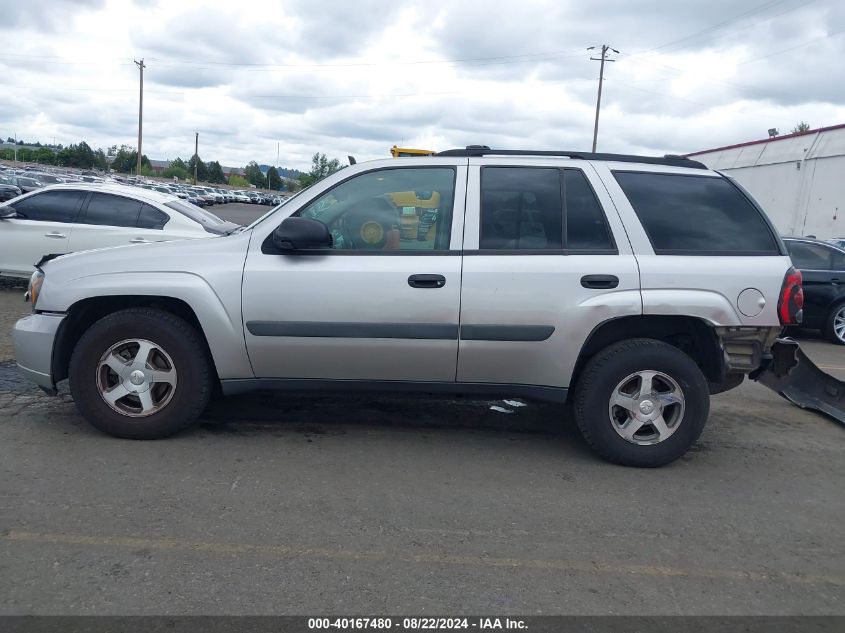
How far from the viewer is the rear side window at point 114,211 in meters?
10.2

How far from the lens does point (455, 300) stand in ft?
14.9

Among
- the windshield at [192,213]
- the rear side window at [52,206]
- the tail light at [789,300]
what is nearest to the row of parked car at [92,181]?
the rear side window at [52,206]

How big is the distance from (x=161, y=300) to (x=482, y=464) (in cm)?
228

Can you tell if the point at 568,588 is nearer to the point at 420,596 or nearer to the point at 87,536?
the point at 420,596

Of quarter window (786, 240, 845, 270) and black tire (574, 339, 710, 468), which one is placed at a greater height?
quarter window (786, 240, 845, 270)

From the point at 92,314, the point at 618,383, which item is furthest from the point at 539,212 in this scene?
the point at 92,314

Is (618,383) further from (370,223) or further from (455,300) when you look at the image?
(370,223)

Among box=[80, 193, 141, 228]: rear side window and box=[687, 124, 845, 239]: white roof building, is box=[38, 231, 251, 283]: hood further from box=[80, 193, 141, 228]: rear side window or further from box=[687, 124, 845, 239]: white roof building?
box=[687, 124, 845, 239]: white roof building

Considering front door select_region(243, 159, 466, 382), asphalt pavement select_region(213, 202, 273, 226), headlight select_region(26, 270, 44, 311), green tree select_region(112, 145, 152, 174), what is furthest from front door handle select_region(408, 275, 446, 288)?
green tree select_region(112, 145, 152, 174)

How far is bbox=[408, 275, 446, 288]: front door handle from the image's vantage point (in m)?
4.54

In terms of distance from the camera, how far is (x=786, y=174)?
32406 millimetres

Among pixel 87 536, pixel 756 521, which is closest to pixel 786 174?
pixel 756 521

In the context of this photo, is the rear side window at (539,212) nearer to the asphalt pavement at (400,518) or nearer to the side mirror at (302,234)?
the side mirror at (302,234)

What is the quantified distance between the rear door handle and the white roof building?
25682 mm
